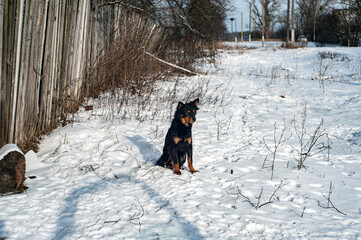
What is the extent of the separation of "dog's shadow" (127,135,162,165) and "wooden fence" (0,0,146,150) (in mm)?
1443

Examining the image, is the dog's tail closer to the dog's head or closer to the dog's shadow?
the dog's shadow

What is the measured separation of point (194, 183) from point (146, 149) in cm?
134

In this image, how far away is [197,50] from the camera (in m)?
11.8

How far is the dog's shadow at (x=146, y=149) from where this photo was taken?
14.2ft

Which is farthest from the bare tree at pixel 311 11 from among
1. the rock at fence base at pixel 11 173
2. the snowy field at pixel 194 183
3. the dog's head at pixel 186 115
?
the rock at fence base at pixel 11 173

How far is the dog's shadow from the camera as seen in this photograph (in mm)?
4335

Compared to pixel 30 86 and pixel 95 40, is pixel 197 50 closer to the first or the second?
pixel 95 40

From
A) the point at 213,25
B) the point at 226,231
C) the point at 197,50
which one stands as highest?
the point at 213,25

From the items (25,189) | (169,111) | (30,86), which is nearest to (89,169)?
(25,189)

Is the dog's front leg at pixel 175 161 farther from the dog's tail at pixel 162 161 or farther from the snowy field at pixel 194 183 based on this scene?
the dog's tail at pixel 162 161

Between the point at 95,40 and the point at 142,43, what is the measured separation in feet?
4.36

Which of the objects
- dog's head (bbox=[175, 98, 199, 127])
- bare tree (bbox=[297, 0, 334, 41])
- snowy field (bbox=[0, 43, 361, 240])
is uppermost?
bare tree (bbox=[297, 0, 334, 41])

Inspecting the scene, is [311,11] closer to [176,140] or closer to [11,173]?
[176,140]

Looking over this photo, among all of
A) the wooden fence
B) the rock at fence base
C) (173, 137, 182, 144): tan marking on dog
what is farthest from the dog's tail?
the wooden fence
